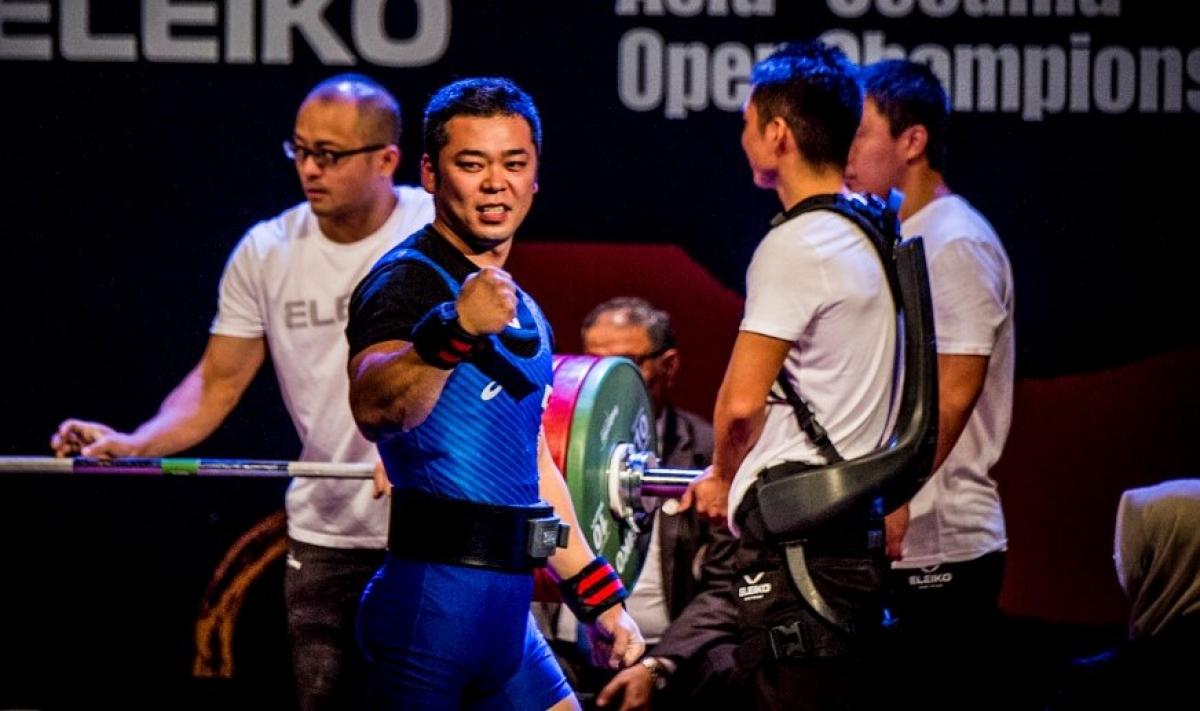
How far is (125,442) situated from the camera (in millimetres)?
4387

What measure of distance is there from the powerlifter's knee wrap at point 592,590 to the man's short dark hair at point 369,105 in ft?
5.87

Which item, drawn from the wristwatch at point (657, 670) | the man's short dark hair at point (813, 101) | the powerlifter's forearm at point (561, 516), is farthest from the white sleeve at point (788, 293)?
the wristwatch at point (657, 670)

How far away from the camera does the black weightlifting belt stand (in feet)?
8.77

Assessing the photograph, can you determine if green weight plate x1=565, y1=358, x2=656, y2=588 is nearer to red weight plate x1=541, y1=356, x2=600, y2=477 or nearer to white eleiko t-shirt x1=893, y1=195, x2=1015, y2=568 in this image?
red weight plate x1=541, y1=356, x2=600, y2=477

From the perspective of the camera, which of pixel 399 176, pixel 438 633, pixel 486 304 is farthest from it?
pixel 399 176

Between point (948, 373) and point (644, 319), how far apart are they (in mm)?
1219

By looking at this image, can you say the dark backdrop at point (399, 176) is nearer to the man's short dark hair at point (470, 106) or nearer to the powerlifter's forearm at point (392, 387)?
the man's short dark hair at point (470, 106)

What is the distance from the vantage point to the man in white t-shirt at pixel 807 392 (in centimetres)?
312

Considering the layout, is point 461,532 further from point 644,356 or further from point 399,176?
point 399,176

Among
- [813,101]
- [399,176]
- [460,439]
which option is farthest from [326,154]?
[460,439]

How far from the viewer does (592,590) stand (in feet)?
10.0

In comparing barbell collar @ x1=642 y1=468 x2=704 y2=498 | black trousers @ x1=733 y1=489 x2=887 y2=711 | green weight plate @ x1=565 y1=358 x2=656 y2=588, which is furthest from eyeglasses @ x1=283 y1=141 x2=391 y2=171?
black trousers @ x1=733 y1=489 x2=887 y2=711

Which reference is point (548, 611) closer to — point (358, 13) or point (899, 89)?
point (899, 89)

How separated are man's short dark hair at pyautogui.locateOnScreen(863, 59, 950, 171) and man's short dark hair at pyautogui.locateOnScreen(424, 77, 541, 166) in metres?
1.45
